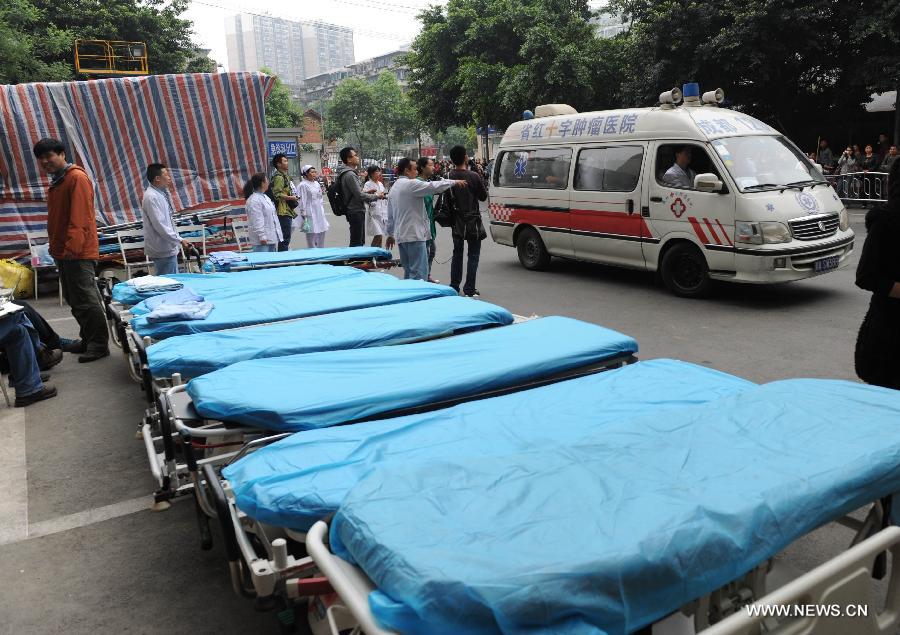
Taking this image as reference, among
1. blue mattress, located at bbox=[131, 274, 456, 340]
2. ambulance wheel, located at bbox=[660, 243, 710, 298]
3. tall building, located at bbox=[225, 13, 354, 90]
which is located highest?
tall building, located at bbox=[225, 13, 354, 90]

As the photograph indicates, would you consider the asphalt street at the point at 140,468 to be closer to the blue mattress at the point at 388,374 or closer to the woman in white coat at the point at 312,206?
the blue mattress at the point at 388,374

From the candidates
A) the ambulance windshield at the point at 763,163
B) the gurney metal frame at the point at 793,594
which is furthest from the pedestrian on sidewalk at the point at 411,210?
the gurney metal frame at the point at 793,594

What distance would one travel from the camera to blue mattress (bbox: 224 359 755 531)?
7.84 ft

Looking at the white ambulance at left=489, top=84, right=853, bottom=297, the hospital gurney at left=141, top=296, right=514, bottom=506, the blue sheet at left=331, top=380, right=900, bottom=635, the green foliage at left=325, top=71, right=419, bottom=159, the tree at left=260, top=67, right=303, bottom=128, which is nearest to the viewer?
the blue sheet at left=331, top=380, right=900, bottom=635

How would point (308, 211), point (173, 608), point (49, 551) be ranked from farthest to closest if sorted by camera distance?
point (308, 211) < point (49, 551) < point (173, 608)

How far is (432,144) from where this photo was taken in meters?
103

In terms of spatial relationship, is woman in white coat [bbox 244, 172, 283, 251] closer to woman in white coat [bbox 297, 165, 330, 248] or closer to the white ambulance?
woman in white coat [bbox 297, 165, 330, 248]

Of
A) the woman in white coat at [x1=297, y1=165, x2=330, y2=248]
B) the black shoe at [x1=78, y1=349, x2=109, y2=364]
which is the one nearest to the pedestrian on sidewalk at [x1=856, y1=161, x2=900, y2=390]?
the black shoe at [x1=78, y1=349, x2=109, y2=364]

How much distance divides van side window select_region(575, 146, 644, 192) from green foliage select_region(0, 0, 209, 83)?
1588 cm

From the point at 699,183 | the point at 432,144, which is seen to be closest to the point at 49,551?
the point at 699,183

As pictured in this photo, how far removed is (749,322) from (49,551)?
6444 mm

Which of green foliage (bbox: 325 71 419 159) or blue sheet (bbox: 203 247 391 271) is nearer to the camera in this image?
blue sheet (bbox: 203 247 391 271)

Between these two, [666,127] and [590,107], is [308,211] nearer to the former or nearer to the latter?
[666,127]

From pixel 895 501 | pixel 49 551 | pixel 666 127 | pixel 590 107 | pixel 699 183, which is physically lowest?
pixel 49 551
